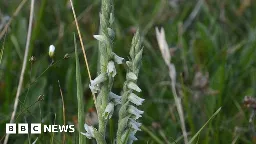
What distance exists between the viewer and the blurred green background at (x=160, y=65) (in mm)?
2270

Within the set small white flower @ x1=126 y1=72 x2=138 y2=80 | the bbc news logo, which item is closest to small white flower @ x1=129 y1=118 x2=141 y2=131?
small white flower @ x1=126 y1=72 x2=138 y2=80

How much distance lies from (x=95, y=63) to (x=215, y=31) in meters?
0.87

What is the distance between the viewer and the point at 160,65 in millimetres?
2941

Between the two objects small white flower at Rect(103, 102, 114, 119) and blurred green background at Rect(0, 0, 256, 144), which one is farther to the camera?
blurred green background at Rect(0, 0, 256, 144)

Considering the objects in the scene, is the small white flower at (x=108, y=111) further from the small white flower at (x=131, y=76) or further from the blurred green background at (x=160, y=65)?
the blurred green background at (x=160, y=65)

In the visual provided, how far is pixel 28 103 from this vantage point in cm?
233

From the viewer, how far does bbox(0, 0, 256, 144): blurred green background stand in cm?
227

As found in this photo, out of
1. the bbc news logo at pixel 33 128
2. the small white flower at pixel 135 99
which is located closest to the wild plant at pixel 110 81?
the small white flower at pixel 135 99

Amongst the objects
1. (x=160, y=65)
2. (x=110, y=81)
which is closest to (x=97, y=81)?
(x=110, y=81)

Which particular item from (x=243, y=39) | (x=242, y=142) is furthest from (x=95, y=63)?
(x=243, y=39)

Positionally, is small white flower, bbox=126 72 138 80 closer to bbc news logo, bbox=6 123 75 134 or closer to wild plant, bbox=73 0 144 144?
wild plant, bbox=73 0 144 144

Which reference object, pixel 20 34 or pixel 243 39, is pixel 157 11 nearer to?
pixel 243 39

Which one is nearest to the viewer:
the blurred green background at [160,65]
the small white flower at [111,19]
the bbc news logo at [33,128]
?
the small white flower at [111,19]

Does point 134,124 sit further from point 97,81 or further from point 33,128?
point 33,128
